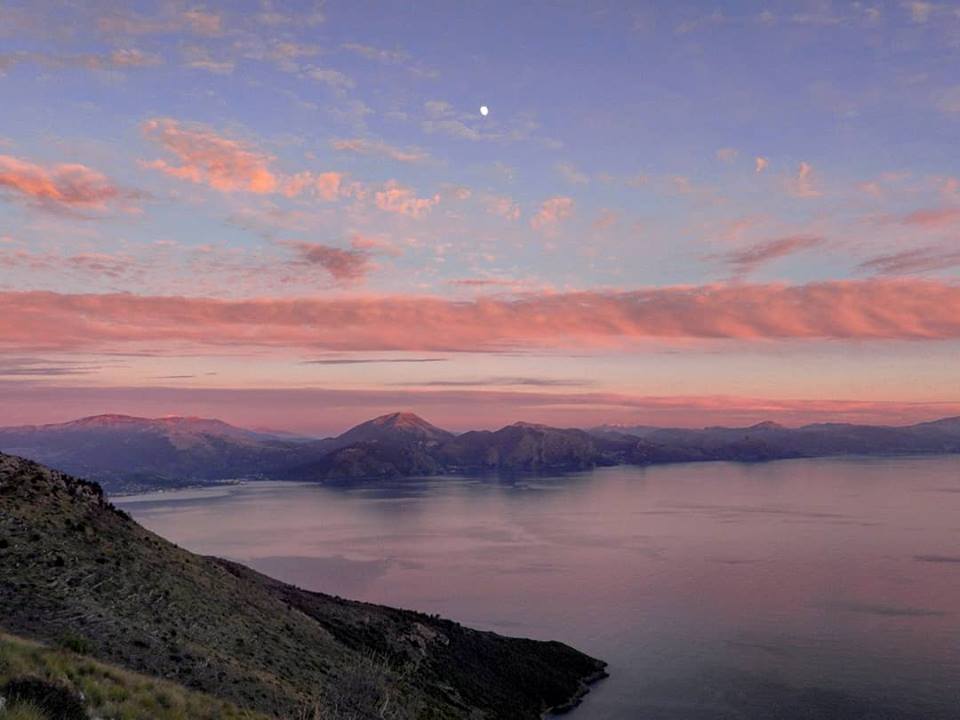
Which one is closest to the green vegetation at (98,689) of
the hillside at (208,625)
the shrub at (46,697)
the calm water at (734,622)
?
the shrub at (46,697)

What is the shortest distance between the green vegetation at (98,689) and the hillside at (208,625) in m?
7.99

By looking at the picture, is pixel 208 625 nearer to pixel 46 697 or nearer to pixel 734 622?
pixel 46 697

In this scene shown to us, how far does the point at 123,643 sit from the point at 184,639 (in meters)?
6.21

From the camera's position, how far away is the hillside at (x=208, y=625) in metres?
36.9

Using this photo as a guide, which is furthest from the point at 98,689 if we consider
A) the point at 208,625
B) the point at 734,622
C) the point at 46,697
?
the point at 734,622

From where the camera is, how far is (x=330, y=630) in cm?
7206

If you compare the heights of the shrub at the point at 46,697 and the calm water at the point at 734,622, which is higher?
the shrub at the point at 46,697

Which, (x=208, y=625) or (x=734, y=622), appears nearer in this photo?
(x=208, y=625)

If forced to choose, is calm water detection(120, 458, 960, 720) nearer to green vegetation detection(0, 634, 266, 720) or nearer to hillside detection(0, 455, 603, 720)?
hillside detection(0, 455, 603, 720)

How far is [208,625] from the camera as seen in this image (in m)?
48.2

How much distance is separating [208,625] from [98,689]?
2823 centimetres

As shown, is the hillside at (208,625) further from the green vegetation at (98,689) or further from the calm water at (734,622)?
the calm water at (734,622)

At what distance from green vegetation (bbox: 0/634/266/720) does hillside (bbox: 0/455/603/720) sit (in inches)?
314

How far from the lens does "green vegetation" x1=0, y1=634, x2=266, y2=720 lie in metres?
19.5
